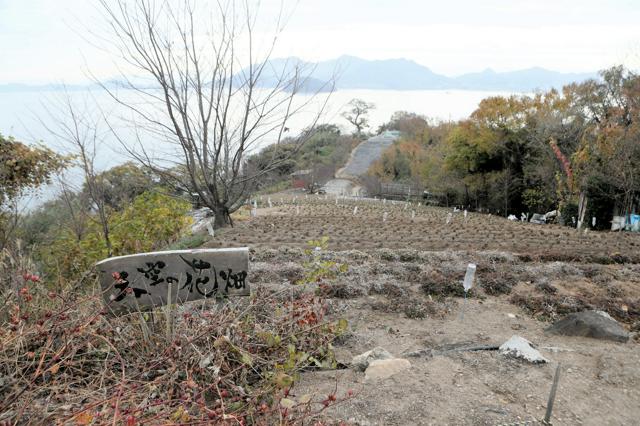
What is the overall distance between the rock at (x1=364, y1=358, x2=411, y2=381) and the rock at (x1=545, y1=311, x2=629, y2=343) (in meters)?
2.13

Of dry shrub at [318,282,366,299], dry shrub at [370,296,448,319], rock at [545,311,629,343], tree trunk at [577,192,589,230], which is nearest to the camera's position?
rock at [545,311,629,343]

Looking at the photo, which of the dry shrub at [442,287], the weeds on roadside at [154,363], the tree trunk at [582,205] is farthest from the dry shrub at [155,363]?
the tree trunk at [582,205]

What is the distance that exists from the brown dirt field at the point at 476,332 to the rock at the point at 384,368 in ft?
0.20

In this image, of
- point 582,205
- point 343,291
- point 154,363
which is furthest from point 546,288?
point 582,205

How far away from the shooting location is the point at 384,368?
346 cm

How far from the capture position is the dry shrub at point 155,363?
2.37m

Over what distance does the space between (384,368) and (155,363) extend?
1.79m

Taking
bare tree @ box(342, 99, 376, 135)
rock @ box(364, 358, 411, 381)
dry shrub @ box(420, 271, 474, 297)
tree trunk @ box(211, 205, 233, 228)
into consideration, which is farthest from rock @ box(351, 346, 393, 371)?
bare tree @ box(342, 99, 376, 135)

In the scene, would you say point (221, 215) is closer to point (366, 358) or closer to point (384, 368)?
point (366, 358)

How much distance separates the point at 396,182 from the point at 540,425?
40.0 metres

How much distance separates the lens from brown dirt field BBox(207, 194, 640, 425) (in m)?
3.07

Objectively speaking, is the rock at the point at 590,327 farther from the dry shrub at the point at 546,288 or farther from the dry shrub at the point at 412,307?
the dry shrub at the point at 412,307

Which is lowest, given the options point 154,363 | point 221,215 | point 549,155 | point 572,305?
point 572,305

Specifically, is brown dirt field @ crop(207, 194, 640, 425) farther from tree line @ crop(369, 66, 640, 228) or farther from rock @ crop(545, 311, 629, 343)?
tree line @ crop(369, 66, 640, 228)
